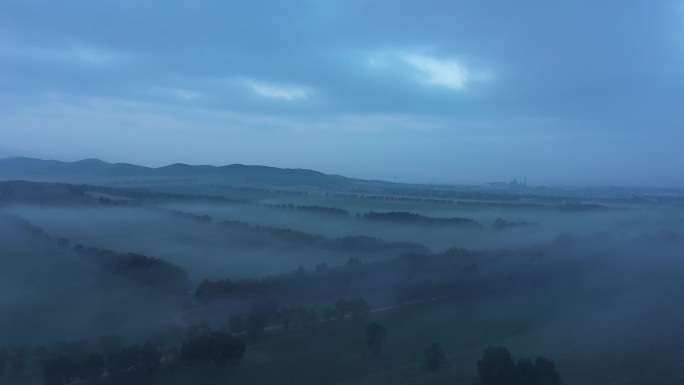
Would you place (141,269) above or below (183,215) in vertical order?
below

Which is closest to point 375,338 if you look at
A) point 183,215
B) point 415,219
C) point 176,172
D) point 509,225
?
point 509,225

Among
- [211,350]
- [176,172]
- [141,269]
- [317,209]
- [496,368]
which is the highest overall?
[176,172]

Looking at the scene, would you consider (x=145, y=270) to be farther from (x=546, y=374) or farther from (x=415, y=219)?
(x=415, y=219)

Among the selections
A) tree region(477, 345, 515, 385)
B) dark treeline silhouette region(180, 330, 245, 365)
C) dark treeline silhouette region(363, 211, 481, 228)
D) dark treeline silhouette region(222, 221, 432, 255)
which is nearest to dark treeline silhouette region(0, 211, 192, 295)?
dark treeline silhouette region(180, 330, 245, 365)

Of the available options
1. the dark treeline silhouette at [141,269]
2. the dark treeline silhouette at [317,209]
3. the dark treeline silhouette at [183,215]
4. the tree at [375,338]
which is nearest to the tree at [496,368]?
the tree at [375,338]

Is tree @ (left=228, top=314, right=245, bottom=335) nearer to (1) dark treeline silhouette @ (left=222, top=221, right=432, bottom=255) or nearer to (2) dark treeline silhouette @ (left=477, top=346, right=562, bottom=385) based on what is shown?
(2) dark treeline silhouette @ (left=477, top=346, right=562, bottom=385)
